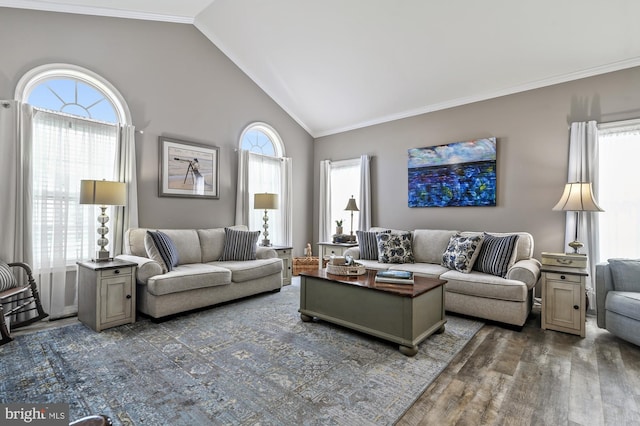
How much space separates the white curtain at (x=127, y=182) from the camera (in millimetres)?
3627

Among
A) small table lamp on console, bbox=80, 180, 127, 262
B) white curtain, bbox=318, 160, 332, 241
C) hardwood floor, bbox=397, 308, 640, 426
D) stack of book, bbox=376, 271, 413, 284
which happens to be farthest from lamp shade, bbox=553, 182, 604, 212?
small table lamp on console, bbox=80, 180, 127, 262

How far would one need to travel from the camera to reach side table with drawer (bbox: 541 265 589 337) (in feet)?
9.30

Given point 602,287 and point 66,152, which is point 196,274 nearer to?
point 66,152

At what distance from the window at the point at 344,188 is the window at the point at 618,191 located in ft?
10.5

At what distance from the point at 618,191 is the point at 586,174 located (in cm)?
35

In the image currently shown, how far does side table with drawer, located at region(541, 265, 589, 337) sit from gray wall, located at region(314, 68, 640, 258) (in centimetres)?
95

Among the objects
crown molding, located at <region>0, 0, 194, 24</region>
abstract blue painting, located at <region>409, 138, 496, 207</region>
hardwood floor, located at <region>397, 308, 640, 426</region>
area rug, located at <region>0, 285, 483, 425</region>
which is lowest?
hardwood floor, located at <region>397, 308, 640, 426</region>

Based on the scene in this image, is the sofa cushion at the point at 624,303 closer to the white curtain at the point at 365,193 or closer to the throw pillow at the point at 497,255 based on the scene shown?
the throw pillow at the point at 497,255

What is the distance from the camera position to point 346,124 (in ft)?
18.5

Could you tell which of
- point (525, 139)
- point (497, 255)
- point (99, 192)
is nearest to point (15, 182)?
point (99, 192)

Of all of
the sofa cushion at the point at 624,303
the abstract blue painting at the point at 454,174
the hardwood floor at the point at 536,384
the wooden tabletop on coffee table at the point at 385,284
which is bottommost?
the hardwood floor at the point at 536,384

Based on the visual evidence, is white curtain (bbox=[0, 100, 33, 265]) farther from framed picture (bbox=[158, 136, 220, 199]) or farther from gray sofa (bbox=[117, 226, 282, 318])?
framed picture (bbox=[158, 136, 220, 199])

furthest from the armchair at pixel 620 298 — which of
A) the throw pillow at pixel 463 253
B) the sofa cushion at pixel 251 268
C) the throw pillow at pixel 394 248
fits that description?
the sofa cushion at pixel 251 268

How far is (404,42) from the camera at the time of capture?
3770mm
